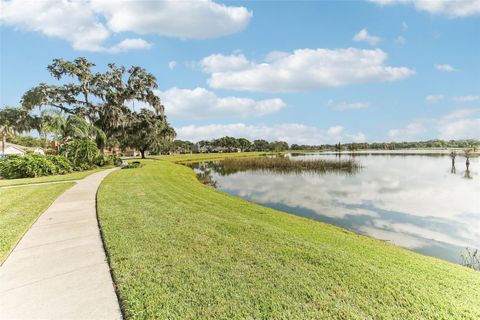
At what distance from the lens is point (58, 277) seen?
364 centimetres

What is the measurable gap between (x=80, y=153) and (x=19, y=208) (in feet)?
48.2

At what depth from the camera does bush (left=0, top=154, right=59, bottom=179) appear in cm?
1515

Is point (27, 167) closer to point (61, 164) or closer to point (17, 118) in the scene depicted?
point (61, 164)

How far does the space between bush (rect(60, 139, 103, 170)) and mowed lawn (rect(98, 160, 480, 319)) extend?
56.0 feet

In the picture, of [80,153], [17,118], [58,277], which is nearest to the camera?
[58,277]

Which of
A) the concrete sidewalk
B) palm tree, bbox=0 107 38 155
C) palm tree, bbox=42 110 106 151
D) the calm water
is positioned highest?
palm tree, bbox=0 107 38 155

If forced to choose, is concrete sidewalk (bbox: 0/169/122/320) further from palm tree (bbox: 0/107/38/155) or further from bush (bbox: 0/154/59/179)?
palm tree (bbox: 0/107/38/155)

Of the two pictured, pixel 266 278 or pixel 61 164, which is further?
pixel 61 164

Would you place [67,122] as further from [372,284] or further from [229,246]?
[372,284]

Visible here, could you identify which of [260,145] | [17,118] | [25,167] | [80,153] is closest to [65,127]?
[80,153]

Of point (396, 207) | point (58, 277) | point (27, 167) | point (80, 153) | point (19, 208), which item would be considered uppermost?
point (80, 153)

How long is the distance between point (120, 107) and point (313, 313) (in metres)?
35.1

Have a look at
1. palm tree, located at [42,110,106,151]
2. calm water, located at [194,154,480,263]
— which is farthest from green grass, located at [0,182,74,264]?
palm tree, located at [42,110,106,151]

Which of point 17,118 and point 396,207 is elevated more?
point 17,118
